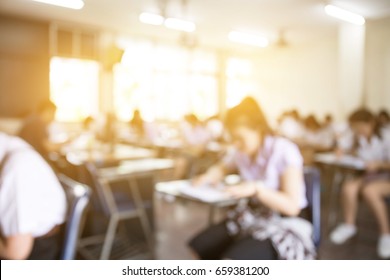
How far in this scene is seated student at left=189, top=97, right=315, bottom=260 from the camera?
139cm

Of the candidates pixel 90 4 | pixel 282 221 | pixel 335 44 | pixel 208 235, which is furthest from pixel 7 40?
pixel 335 44

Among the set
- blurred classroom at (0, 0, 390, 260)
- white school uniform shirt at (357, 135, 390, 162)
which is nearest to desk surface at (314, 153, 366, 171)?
blurred classroom at (0, 0, 390, 260)

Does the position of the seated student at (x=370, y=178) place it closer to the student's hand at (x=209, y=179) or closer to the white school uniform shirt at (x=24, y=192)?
the student's hand at (x=209, y=179)

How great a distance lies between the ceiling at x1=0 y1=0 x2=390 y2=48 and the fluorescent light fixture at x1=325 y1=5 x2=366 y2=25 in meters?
0.03

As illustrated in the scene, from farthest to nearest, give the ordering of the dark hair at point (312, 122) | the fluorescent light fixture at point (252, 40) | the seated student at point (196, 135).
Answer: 1. the seated student at point (196, 135)
2. the dark hair at point (312, 122)
3. the fluorescent light fixture at point (252, 40)

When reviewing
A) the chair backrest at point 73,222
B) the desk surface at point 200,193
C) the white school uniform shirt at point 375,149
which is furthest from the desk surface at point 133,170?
the white school uniform shirt at point 375,149

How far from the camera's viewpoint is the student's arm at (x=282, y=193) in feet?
4.65

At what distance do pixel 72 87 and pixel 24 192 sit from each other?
729mm

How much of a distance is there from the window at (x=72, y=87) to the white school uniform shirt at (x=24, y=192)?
520 millimetres

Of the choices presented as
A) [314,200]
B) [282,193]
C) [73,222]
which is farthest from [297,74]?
[73,222]

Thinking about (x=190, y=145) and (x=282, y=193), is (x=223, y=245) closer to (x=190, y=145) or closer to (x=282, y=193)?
(x=282, y=193)

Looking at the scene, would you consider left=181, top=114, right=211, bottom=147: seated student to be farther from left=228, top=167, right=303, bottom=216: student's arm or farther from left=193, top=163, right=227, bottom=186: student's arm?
left=228, top=167, right=303, bottom=216: student's arm

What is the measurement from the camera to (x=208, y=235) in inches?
64.4

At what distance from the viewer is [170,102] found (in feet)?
10.4
